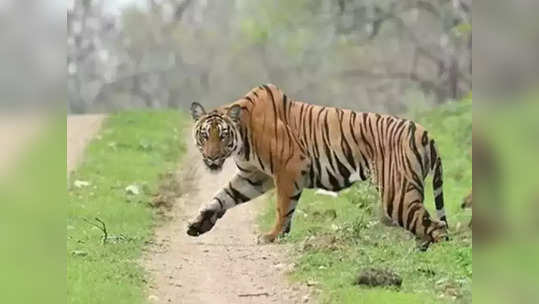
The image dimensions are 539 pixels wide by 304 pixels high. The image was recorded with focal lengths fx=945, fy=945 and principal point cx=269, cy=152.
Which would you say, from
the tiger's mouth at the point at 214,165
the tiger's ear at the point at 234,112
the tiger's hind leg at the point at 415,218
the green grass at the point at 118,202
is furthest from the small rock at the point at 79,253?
the tiger's hind leg at the point at 415,218

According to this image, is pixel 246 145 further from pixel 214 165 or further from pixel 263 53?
pixel 263 53

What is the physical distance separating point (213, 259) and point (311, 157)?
0.37 m

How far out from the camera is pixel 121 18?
244 cm

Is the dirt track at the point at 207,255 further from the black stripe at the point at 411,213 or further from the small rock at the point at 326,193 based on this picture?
the black stripe at the point at 411,213

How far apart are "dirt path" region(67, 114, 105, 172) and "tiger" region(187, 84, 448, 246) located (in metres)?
0.26

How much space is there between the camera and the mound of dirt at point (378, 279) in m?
2.29

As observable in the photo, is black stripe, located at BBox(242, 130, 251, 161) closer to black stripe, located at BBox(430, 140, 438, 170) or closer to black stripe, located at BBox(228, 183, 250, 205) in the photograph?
black stripe, located at BBox(228, 183, 250, 205)

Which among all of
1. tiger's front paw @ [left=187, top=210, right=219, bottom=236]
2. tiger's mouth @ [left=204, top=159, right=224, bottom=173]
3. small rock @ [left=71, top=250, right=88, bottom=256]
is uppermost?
tiger's mouth @ [left=204, top=159, right=224, bottom=173]

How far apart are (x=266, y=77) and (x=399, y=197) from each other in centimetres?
47

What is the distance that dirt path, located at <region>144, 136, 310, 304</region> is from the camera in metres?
2.34

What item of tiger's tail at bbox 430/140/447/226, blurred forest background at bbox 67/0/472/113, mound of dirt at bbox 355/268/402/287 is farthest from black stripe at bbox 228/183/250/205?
tiger's tail at bbox 430/140/447/226

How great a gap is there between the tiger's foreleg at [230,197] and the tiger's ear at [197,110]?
181 millimetres

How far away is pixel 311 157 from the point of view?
246cm
